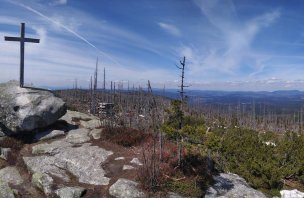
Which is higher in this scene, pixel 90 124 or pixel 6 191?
pixel 90 124

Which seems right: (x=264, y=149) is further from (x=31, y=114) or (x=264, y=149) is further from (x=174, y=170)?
(x=31, y=114)

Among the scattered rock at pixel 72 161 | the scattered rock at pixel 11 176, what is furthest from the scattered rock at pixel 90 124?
the scattered rock at pixel 11 176

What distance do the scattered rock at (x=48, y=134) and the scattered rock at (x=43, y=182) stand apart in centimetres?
607

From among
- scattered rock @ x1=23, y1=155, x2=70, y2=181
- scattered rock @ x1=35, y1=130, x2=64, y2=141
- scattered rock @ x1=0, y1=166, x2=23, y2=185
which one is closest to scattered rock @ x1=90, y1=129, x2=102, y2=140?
scattered rock @ x1=35, y1=130, x2=64, y2=141

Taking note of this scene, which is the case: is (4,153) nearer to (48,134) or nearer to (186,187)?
(48,134)

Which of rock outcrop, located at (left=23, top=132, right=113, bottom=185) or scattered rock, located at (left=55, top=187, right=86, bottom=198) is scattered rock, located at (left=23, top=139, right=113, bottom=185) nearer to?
rock outcrop, located at (left=23, top=132, right=113, bottom=185)

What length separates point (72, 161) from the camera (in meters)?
19.0

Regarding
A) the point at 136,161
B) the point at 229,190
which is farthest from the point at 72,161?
the point at 229,190

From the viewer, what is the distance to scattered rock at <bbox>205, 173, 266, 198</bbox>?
1710cm

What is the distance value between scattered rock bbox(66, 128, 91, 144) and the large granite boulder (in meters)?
1.91

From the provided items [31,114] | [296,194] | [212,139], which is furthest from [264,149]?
[31,114]

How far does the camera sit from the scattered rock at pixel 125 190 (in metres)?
15.5

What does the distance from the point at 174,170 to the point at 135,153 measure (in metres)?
3.60

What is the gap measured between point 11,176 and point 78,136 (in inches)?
245
